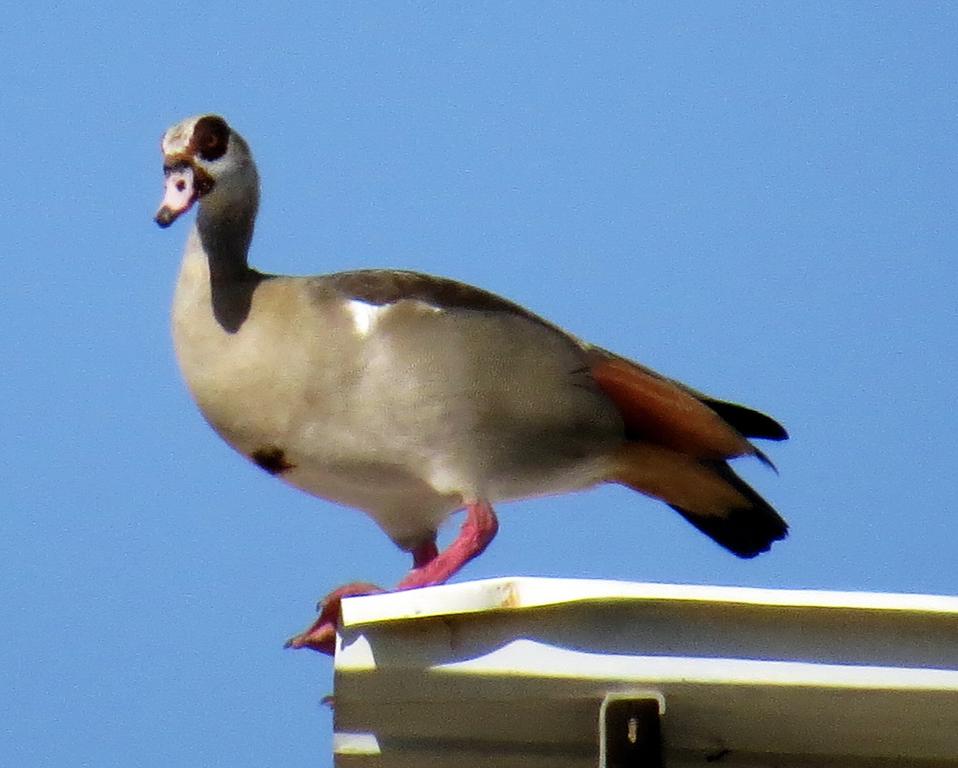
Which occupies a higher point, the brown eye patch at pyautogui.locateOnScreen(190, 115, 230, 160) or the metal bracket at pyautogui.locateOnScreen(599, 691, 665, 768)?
the brown eye patch at pyautogui.locateOnScreen(190, 115, 230, 160)

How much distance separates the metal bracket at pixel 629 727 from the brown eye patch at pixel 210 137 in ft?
6.40

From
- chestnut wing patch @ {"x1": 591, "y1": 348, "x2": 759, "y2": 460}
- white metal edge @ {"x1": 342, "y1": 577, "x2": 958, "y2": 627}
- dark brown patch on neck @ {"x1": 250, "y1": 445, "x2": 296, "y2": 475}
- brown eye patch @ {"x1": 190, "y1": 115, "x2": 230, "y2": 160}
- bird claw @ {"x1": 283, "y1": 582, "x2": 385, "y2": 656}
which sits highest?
brown eye patch @ {"x1": 190, "y1": 115, "x2": 230, "y2": 160}

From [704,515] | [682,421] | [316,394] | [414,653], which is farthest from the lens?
[704,515]

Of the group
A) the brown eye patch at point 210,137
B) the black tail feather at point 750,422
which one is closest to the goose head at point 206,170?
the brown eye patch at point 210,137

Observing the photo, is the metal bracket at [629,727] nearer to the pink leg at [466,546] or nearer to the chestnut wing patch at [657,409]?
the pink leg at [466,546]

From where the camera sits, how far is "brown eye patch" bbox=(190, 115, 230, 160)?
3.82 metres

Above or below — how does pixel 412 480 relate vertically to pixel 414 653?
above

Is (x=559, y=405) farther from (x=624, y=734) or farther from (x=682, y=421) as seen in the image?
(x=624, y=734)

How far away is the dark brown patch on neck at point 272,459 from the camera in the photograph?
3.50 meters

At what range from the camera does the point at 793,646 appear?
7.05 ft

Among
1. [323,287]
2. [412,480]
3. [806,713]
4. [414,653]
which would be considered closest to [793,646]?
[806,713]

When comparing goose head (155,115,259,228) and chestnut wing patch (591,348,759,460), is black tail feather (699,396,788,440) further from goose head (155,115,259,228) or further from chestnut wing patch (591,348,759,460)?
goose head (155,115,259,228)

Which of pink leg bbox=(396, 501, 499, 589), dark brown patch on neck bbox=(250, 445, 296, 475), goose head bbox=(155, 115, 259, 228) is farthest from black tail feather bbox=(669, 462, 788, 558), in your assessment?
goose head bbox=(155, 115, 259, 228)

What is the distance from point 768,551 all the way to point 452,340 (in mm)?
974
